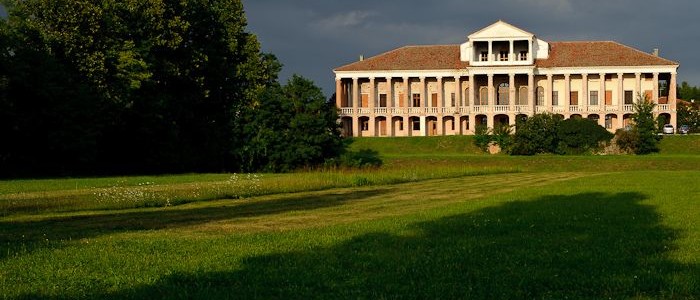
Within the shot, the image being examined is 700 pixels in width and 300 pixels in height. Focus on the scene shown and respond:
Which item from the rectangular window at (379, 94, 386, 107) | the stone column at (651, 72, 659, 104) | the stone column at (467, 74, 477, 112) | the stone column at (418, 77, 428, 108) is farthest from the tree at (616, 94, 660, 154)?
the rectangular window at (379, 94, 386, 107)

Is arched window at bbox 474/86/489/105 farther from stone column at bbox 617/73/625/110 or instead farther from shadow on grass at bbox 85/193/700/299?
shadow on grass at bbox 85/193/700/299

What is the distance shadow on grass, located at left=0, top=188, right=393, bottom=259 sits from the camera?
13844mm

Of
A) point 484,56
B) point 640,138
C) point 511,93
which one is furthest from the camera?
point 484,56

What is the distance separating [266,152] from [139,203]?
22074mm

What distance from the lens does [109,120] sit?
4256 cm

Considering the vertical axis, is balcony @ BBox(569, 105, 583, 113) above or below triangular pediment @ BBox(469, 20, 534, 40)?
below

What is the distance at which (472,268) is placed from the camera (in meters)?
9.11

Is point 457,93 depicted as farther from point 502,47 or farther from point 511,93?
point 502,47

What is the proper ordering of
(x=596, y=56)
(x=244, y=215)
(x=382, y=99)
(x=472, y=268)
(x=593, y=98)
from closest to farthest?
1. (x=472, y=268)
2. (x=244, y=215)
3. (x=596, y=56)
4. (x=593, y=98)
5. (x=382, y=99)

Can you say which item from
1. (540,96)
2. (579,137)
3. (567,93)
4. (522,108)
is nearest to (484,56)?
(522,108)

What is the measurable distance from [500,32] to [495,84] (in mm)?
6599

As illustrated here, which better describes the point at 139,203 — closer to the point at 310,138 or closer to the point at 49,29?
the point at 310,138

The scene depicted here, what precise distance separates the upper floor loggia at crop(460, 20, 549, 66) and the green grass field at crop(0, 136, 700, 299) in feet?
218

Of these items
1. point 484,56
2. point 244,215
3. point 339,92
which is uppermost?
point 484,56
